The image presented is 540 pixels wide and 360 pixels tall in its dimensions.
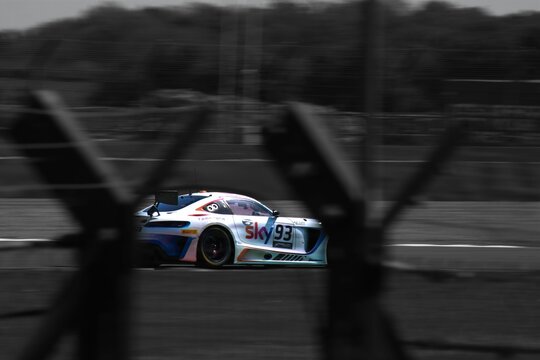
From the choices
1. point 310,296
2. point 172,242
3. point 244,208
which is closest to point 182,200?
point 172,242

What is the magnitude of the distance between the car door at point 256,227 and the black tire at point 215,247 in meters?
0.13

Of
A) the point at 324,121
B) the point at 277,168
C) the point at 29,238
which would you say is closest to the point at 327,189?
the point at 277,168

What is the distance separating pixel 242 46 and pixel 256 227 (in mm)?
5209

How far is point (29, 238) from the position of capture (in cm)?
351

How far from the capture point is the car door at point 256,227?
25.1 feet

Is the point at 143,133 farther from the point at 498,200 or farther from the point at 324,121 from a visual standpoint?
the point at 498,200

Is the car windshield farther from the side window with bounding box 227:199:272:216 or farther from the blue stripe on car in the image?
the side window with bounding box 227:199:272:216

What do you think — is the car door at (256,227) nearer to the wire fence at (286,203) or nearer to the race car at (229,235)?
the race car at (229,235)

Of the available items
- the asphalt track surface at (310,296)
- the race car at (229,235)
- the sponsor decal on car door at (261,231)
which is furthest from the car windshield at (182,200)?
the sponsor decal on car door at (261,231)

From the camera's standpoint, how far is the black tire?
7.54 m

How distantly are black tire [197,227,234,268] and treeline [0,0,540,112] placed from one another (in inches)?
188

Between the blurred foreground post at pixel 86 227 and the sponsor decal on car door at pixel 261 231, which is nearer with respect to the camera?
the blurred foreground post at pixel 86 227

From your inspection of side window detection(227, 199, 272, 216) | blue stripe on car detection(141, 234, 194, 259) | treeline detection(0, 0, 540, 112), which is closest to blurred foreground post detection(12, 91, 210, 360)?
treeline detection(0, 0, 540, 112)

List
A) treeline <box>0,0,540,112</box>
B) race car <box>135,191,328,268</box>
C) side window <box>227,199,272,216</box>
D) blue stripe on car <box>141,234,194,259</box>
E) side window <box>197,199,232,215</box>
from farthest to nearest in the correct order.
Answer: side window <box>227,199,272,216</box> < side window <box>197,199,232,215</box> < race car <box>135,191,328,268</box> < blue stripe on car <box>141,234,194,259</box> < treeline <box>0,0,540,112</box>
